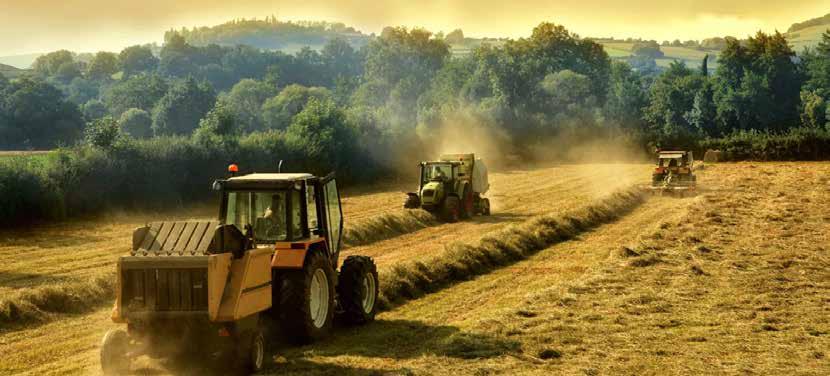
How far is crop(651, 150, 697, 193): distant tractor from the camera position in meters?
39.8

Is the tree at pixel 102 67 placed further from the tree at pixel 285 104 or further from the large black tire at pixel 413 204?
the large black tire at pixel 413 204

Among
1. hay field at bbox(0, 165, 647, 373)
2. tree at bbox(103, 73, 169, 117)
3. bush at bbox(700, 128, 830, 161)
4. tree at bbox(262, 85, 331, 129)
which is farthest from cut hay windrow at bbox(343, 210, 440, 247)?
tree at bbox(103, 73, 169, 117)

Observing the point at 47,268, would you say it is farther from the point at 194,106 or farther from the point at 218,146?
the point at 194,106

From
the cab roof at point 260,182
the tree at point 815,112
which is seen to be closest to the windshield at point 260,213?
the cab roof at point 260,182

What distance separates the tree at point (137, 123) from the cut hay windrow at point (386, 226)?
210 feet

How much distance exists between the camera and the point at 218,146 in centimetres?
3934

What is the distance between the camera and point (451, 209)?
99.0 ft

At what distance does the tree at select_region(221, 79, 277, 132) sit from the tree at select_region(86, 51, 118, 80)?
116ft

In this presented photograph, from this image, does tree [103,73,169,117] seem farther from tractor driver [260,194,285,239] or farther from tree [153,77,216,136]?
tractor driver [260,194,285,239]

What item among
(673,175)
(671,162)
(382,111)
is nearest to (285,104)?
(382,111)

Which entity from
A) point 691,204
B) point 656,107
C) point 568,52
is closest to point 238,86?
point 568,52

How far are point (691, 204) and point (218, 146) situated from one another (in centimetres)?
1878

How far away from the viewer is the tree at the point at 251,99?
10006cm

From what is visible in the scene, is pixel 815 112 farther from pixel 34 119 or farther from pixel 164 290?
pixel 164 290
